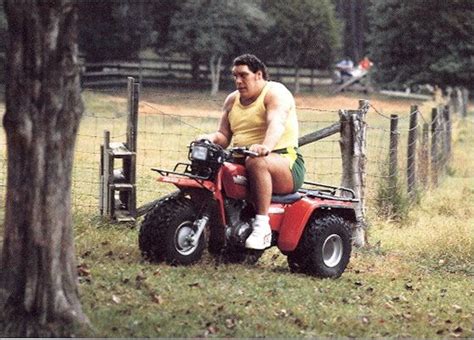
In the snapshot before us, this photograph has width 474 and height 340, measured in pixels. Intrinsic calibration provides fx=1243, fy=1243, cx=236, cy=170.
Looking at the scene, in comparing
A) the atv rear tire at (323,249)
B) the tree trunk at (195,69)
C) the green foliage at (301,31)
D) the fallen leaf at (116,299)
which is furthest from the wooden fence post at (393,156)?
the green foliage at (301,31)

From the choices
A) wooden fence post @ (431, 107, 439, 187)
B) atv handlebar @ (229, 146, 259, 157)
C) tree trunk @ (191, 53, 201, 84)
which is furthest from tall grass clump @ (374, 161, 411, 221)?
tree trunk @ (191, 53, 201, 84)

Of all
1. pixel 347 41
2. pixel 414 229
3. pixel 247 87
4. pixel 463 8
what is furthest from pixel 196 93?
pixel 247 87

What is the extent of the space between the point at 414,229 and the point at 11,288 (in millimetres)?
7982

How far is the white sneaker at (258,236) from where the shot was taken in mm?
10016

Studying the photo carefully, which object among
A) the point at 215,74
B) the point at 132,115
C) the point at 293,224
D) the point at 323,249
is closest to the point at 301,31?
the point at 215,74

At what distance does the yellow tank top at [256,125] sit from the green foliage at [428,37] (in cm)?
4323

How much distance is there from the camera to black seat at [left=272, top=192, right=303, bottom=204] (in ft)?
33.9

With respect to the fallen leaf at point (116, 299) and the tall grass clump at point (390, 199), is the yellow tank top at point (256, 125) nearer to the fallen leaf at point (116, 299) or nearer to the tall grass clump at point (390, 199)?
the fallen leaf at point (116, 299)

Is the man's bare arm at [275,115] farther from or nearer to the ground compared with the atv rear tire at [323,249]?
farther from the ground

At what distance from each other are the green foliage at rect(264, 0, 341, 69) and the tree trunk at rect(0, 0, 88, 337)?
175ft

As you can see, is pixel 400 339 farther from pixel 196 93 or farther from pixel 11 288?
pixel 196 93

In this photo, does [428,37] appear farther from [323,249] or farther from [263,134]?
[263,134]

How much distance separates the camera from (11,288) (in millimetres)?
7383

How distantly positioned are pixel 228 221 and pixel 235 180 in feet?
1.14
